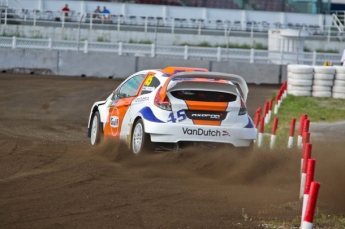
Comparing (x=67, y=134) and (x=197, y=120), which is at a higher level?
(x=197, y=120)

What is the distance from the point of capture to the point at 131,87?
13953mm

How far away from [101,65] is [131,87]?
787 inches

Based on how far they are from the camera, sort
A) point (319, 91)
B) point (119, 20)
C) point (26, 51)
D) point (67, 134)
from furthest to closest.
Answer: point (119, 20) < point (26, 51) < point (319, 91) < point (67, 134)

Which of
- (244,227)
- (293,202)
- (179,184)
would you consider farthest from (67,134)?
(244,227)

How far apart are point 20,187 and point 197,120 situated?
3531mm

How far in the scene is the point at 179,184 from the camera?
10.9 m

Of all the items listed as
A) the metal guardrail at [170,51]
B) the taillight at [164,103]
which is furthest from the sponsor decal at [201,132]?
the metal guardrail at [170,51]

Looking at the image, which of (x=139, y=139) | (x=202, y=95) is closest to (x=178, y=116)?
(x=202, y=95)

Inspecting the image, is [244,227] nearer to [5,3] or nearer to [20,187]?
[20,187]

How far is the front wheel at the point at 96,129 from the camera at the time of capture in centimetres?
1453

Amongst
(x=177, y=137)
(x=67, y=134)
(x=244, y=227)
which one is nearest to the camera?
(x=244, y=227)

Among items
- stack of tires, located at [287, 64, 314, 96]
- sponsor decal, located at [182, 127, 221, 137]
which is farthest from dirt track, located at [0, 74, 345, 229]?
stack of tires, located at [287, 64, 314, 96]

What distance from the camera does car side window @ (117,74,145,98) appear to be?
1378cm

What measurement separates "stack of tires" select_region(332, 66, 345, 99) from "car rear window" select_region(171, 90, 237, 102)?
14.0 m
